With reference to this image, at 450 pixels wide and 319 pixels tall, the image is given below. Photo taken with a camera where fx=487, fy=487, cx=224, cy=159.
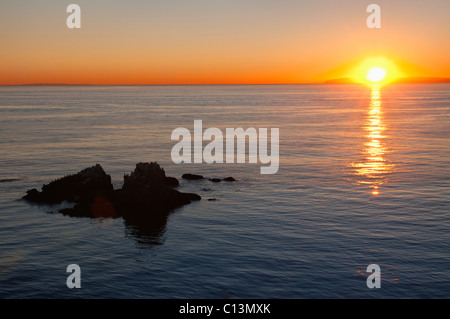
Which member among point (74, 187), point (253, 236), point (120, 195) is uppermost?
point (74, 187)

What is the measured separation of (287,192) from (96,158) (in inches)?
1377

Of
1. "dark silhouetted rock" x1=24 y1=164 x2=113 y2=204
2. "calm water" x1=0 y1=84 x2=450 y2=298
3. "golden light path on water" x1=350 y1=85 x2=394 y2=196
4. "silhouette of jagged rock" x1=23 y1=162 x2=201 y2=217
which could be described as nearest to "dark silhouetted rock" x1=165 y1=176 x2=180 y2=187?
"calm water" x1=0 y1=84 x2=450 y2=298

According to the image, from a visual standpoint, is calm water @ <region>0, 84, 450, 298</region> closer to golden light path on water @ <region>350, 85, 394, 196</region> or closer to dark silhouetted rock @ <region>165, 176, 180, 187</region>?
golden light path on water @ <region>350, 85, 394, 196</region>

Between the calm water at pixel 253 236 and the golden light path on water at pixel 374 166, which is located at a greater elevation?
the golden light path on water at pixel 374 166

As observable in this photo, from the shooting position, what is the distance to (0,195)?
53.3 meters

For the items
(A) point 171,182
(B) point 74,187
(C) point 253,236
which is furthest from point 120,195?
(C) point 253,236

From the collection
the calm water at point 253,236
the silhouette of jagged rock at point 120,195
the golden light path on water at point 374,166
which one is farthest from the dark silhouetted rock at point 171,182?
the golden light path on water at point 374,166

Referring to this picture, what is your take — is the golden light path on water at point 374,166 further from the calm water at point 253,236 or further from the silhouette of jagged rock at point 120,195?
the silhouette of jagged rock at point 120,195

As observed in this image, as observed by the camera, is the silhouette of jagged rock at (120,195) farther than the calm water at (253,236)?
Yes

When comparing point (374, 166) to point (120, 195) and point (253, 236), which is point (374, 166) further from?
point (120, 195)

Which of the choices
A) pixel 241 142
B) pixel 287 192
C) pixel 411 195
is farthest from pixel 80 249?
pixel 241 142

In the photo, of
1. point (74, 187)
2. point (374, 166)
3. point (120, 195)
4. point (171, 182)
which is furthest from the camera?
point (374, 166)

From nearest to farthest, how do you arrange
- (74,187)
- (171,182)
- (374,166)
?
(74,187) → (171,182) → (374,166)

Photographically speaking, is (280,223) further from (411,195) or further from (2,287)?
(2,287)
